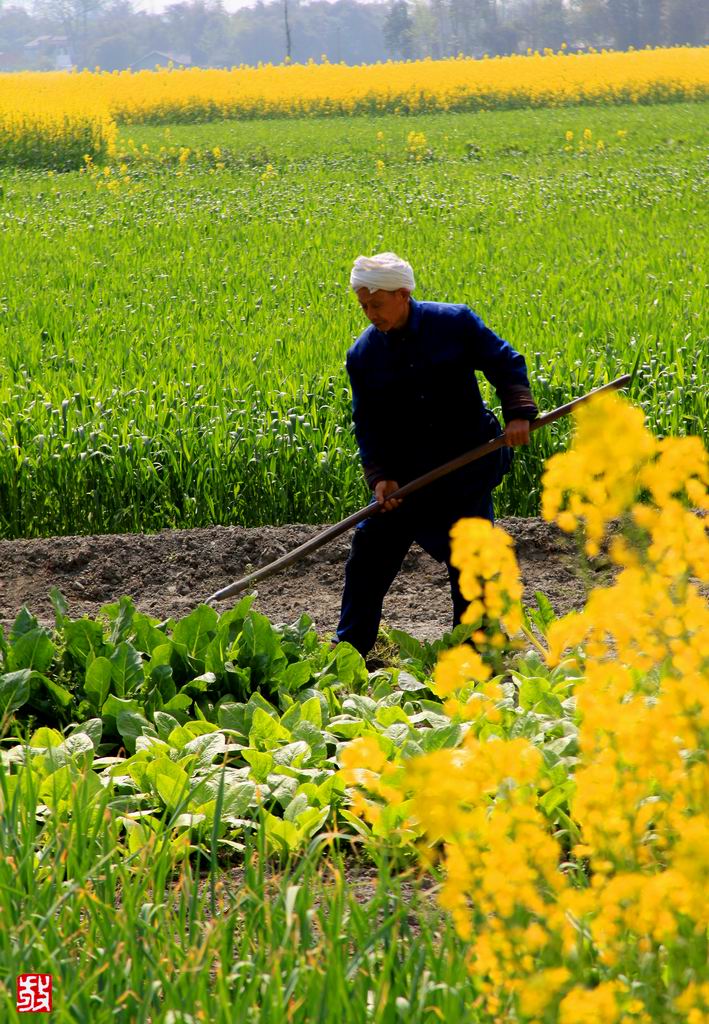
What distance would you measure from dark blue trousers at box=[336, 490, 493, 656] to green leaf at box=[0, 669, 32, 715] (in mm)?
1436

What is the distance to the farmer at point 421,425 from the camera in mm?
4324

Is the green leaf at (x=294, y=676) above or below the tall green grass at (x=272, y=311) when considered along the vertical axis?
below

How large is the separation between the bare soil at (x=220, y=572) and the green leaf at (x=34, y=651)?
1.55 m

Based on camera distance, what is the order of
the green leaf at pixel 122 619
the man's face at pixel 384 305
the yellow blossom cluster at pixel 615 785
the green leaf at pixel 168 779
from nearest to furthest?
the yellow blossom cluster at pixel 615 785 < the green leaf at pixel 168 779 < the green leaf at pixel 122 619 < the man's face at pixel 384 305

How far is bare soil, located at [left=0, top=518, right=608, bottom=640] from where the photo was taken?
541 cm

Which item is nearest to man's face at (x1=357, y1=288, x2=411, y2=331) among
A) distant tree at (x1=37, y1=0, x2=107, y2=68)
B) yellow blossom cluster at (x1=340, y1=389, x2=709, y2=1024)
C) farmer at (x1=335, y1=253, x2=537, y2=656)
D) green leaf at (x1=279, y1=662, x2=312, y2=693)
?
farmer at (x1=335, y1=253, x2=537, y2=656)

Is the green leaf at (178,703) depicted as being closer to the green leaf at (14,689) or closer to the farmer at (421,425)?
the green leaf at (14,689)

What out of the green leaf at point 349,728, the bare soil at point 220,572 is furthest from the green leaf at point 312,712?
the bare soil at point 220,572

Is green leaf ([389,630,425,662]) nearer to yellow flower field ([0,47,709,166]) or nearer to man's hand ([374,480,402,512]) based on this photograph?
man's hand ([374,480,402,512])

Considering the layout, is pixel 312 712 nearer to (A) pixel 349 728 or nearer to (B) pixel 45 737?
(A) pixel 349 728

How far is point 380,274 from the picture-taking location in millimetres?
4000

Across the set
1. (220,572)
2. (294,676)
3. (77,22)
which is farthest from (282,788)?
(77,22)

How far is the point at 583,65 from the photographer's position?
118 feet

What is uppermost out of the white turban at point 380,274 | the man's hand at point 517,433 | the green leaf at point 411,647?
the white turban at point 380,274
